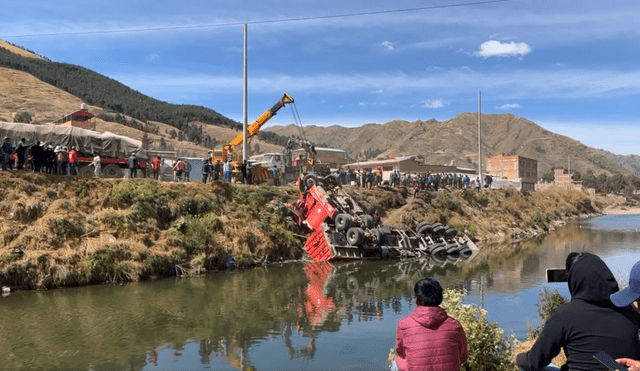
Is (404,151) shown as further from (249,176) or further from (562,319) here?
(562,319)

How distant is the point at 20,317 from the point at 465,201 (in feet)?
112

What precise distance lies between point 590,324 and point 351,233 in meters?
21.7

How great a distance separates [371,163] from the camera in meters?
70.2

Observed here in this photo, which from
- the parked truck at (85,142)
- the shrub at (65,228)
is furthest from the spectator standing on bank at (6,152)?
the shrub at (65,228)

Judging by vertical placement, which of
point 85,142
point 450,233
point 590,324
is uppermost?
point 85,142

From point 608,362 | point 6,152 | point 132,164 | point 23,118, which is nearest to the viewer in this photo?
point 608,362

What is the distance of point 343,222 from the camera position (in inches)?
1001

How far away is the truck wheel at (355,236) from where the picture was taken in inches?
986

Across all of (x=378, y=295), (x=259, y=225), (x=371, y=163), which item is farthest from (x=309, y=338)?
(x=371, y=163)

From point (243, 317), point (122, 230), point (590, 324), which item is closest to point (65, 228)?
point (122, 230)

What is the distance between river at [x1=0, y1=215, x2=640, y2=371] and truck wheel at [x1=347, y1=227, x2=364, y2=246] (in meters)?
1.51

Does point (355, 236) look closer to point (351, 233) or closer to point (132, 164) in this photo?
point (351, 233)

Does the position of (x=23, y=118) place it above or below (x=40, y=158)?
above

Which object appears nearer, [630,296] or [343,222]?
[630,296]
